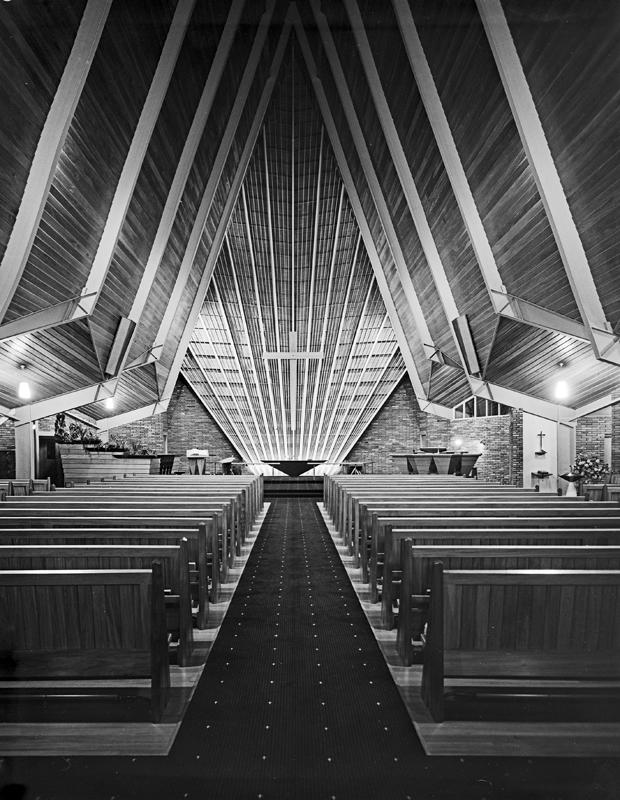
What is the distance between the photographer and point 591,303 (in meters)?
7.20

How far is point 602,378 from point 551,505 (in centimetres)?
610

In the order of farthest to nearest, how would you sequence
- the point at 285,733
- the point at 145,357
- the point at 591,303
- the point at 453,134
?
the point at 145,357
the point at 453,134
the point at 591,303
the point at 285,733

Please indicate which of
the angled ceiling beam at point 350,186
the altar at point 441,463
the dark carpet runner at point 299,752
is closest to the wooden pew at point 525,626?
the dark carpet runner at point 299,752

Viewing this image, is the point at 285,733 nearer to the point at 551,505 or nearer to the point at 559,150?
the point at 551,505

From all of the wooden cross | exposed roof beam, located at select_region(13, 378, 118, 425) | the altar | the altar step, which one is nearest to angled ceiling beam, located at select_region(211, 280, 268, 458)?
the wooden cross

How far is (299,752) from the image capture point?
2.12 meters

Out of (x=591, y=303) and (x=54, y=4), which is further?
(x=591, y=303)

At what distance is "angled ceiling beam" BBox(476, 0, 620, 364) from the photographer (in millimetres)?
6043

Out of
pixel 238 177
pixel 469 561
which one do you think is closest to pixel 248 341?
pixel 238 177

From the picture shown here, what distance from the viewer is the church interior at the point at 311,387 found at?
88.7 inches

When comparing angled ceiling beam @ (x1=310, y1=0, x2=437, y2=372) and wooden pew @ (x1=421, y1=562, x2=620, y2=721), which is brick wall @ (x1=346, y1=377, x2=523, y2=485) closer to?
angled ceiling beam @ (x1=310, y1=0, x2=437, y2=372)

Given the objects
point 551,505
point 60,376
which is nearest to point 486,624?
point 551,505

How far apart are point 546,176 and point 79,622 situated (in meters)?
6.36

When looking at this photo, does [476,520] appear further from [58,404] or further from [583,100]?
[58,404]
